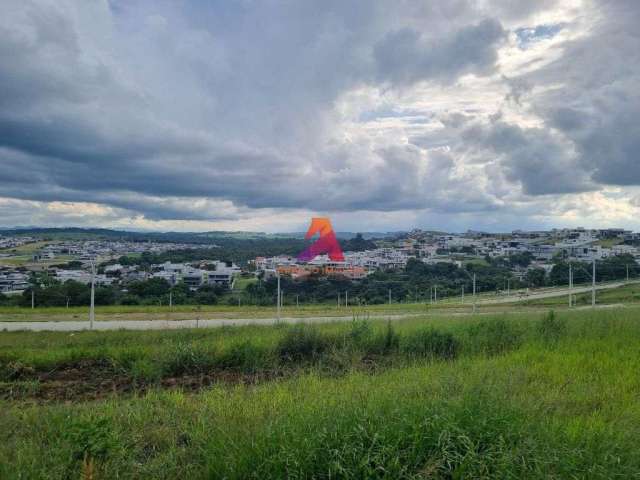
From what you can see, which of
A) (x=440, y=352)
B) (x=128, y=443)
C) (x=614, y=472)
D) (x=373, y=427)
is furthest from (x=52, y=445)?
(x=440, y=352)

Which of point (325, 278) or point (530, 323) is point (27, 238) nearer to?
point (325, 278)

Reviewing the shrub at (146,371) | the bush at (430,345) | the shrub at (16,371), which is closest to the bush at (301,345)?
the bush at (430,345)

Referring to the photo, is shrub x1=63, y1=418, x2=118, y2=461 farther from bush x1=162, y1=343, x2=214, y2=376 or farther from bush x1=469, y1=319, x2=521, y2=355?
bush x1=469, y1=319, x2=521, y2=355

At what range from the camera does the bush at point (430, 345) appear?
27.5 feet

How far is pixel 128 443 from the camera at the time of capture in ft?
13.1

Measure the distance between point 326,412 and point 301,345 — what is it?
4.74 meters

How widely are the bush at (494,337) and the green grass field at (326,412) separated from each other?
9 cm

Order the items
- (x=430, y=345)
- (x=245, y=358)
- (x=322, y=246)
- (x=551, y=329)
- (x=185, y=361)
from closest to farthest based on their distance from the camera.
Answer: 1. (x=185, y=361)
2. (x=245, y=358)
3. (x=430, y=345)
4. (x=551, y=329)
5. (x=322, y=246)

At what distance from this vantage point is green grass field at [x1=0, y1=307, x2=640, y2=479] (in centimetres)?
334

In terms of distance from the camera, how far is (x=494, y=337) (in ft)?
30.4

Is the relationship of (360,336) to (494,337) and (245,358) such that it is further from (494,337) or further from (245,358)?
(494,337)

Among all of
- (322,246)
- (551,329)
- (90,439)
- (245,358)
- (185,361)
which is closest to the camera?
(90,439)

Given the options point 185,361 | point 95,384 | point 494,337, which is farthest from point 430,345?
point 95,384

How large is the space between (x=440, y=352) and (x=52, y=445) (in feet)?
21.6
